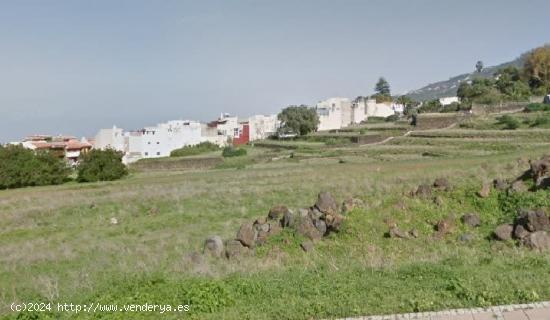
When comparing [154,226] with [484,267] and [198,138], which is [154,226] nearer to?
[484,267]

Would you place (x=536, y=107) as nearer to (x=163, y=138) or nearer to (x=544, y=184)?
(x=544, y=184)

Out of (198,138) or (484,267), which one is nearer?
(484,267)

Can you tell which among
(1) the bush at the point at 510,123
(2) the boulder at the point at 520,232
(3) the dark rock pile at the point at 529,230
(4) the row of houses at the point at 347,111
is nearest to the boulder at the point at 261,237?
(3) the dark rock pile at the point at 529,230

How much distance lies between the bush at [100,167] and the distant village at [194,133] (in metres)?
21.4

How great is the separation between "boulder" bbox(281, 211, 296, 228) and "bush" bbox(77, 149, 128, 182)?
34.7m

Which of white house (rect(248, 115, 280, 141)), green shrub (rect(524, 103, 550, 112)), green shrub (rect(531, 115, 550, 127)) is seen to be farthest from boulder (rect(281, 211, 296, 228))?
white house (rect(248, 115, 280, 141))

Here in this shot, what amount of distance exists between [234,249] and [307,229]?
1.86 meters

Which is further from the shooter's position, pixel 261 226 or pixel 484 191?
pixel 484 191

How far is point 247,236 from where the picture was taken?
1108 cm

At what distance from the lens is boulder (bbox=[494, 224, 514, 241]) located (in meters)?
9.76

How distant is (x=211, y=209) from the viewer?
815 inches

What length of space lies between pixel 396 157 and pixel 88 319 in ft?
115

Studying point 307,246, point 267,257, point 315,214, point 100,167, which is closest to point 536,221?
point 307,246

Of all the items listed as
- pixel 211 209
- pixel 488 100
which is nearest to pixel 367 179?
pixel 211 209
